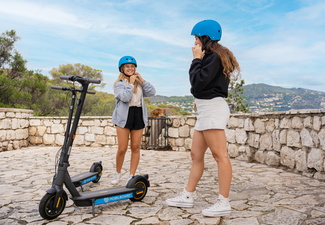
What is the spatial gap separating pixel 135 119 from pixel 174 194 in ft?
3.31

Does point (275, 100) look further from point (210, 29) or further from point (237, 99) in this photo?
point (210, 29)

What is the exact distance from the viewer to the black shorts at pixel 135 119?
3.91m

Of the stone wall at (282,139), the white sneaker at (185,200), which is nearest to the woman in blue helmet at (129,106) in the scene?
the white sneaker at (185,200)

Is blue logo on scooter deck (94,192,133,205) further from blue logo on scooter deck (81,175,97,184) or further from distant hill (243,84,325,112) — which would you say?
distant hill (243,84,325,112)

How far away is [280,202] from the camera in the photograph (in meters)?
3.35

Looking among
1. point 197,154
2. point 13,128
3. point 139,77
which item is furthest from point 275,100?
point 197,154

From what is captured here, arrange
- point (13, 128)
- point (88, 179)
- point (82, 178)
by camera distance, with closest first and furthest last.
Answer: point (82, 178)
point (88, 179)
point (13, 128)

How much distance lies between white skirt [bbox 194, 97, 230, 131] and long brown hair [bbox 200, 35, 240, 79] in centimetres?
26

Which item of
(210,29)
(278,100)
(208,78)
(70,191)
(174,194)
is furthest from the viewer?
(278,100)

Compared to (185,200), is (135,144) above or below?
above

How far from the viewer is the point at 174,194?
12.3ft

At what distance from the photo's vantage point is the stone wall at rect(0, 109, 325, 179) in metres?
4.83

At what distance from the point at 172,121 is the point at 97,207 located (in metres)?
5.89

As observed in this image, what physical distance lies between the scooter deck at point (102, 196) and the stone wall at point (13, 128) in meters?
6.64
